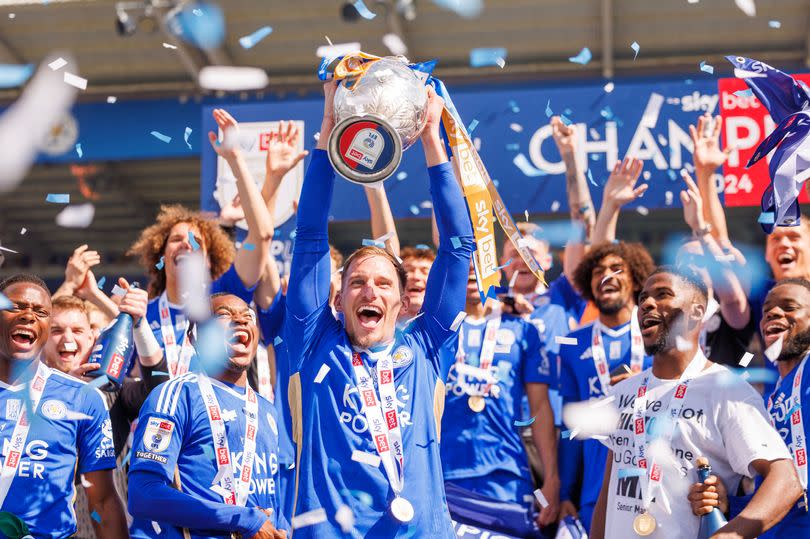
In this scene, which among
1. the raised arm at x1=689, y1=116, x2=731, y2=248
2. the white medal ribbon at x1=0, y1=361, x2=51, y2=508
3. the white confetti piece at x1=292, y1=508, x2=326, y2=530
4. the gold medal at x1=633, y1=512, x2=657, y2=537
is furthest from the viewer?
the raised arm at x1=689, y1=116, x2=731, y2=248

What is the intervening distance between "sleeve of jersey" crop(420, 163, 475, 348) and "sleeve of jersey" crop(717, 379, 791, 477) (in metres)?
1.01

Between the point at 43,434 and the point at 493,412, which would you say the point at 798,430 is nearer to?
the point at 493,412

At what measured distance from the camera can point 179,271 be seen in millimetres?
5141

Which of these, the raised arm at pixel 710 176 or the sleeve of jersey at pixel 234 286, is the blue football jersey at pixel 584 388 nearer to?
the raised arm at pixel 710 176

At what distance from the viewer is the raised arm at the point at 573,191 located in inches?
225

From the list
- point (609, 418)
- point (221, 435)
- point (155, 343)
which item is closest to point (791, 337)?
point (609, 418)

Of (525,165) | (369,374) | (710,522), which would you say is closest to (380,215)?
(369,374)

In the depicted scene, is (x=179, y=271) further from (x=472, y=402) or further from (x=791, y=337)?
(x=791, y=337)

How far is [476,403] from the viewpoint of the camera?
4.86 metres

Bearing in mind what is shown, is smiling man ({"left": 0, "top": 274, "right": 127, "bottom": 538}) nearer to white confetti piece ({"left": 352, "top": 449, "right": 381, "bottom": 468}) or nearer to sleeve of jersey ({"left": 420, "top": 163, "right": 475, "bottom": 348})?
white confetti piece ({"left": 352, "top": 449, "right": 381, "bottom": 468})

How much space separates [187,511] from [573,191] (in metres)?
3.07

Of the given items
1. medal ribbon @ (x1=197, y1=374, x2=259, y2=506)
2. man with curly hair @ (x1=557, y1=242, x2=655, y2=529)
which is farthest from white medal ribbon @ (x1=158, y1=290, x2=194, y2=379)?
man with curly hair @ (x1=557, y1=242, x2=655, y2=529)

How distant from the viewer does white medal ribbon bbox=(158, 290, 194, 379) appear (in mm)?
4746

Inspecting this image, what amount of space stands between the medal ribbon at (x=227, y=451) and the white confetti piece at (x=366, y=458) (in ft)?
2.48
